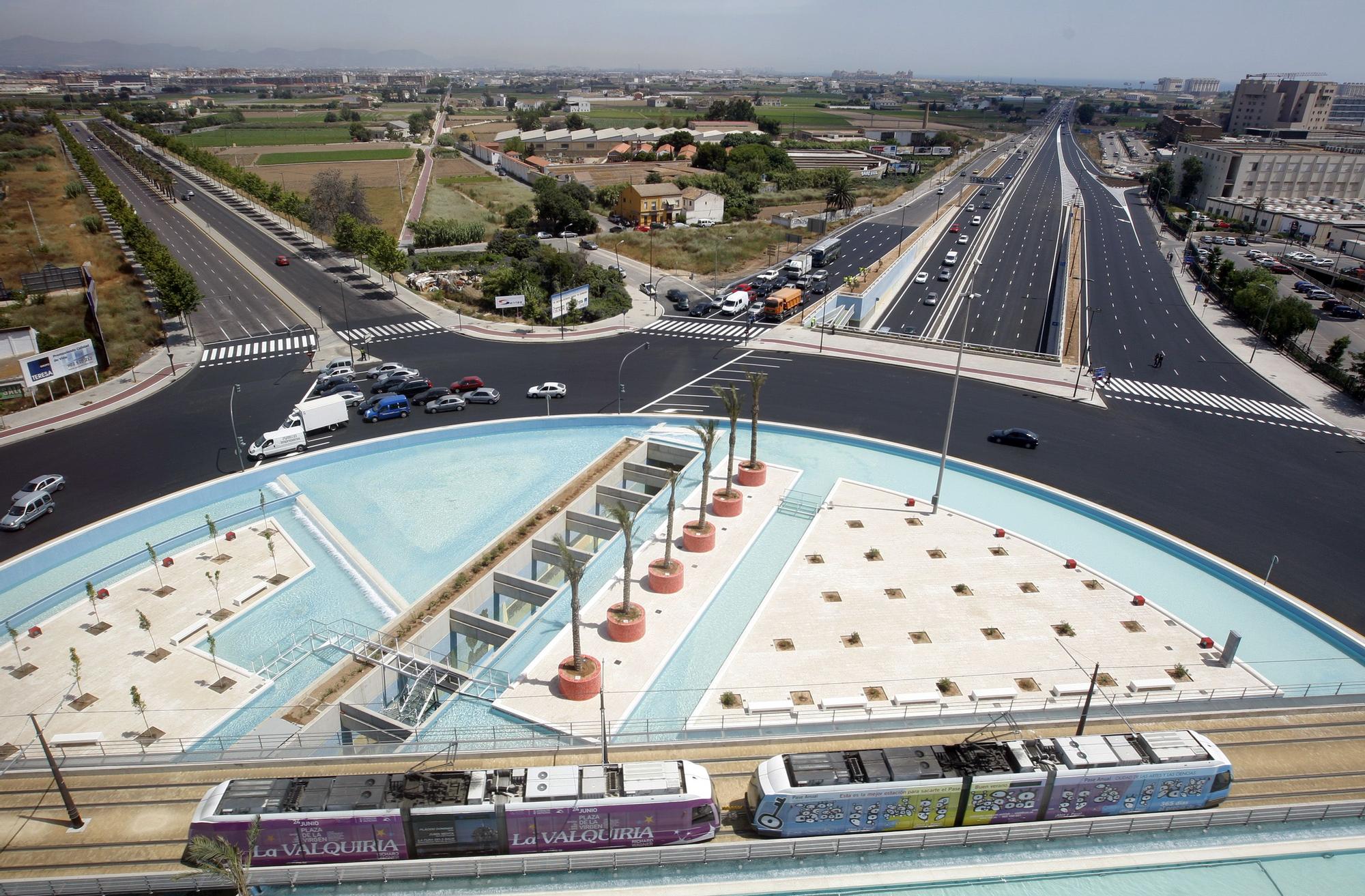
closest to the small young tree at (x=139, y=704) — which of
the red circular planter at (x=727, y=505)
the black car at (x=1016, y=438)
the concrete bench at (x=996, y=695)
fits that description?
the red circular planter at (x=727, y=505)

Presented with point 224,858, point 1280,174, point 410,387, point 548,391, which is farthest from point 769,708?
point 1280,174

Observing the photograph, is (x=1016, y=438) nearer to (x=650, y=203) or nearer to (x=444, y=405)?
(x=444, y=405)

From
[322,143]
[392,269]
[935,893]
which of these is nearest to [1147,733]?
[935,893]

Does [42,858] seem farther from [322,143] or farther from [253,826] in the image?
[322,143]

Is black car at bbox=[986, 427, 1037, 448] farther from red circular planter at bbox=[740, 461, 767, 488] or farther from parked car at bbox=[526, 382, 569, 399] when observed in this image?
parked car at bbox=[526, 382, 569, 399]

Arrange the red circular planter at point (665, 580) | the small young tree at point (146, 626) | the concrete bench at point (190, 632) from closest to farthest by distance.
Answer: the small young tree at point (146, 626) → the concrete bench at point (190, 632) → the red circular planter at point (665, 580)

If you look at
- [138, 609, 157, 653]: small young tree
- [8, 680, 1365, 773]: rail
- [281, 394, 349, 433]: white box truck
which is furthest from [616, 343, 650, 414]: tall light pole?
[138, 609, 157, 653]: small young tree

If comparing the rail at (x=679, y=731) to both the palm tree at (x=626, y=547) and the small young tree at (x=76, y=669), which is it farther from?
the palm tree at (x=626, y=547)
